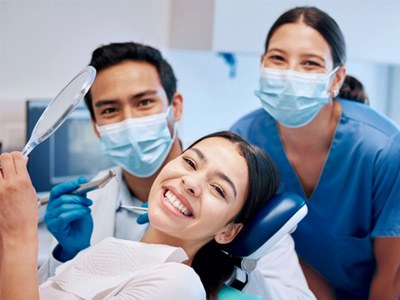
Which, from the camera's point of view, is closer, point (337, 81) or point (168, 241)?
point (168, 241)

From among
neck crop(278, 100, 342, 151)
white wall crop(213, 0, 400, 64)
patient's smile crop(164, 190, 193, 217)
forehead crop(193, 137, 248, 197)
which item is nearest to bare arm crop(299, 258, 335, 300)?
neck crop(278, 100, 342, 151)

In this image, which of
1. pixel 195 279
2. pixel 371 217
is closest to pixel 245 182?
pixel 195 279

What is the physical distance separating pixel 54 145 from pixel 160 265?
1388mm

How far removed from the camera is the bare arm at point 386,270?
70.9 inches

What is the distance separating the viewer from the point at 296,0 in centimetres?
264

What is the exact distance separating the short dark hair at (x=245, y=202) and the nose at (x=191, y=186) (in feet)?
0.58

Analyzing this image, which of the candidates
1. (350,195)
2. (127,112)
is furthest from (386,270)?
(127,112)

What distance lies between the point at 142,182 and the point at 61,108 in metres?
Result: 0.75

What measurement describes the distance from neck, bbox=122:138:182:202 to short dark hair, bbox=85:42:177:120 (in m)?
0.18

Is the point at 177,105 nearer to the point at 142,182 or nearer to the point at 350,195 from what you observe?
the point at 142,182

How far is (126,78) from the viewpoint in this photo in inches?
69.7

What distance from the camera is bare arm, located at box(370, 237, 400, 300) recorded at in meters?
1.80

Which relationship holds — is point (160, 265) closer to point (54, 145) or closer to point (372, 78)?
point (54, 145)

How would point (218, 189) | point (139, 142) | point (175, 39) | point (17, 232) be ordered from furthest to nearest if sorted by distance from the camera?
point (175, 39)
point (139, 142)
point (218, 189)
point (17, 232)
